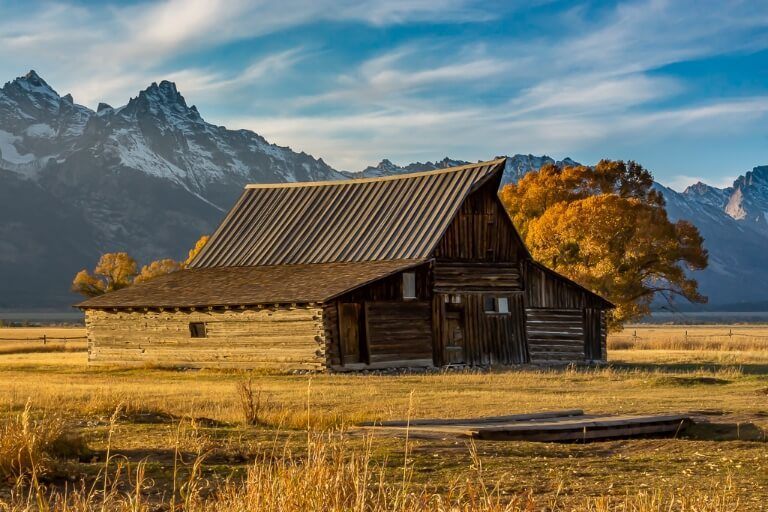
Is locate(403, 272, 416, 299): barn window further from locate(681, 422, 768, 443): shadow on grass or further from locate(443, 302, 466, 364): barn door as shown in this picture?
locate(681, 422, 768, 443): shadow on grass

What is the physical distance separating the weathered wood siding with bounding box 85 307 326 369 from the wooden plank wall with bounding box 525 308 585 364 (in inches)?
396

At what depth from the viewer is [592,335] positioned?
4416cm

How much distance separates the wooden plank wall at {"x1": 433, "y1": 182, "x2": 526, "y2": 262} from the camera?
41.3 meters

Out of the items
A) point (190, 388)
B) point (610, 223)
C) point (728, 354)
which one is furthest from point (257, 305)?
point (728, 354)

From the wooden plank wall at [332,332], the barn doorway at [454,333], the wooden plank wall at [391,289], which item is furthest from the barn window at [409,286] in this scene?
the wooden plank wall at [332,332]

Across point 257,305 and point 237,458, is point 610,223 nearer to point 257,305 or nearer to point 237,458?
point 257,305

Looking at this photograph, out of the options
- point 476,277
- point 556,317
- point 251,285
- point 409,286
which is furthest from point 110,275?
point 556,317

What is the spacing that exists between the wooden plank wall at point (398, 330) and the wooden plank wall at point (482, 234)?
2.74m

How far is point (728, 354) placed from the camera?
47.8 m

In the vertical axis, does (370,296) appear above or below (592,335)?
above

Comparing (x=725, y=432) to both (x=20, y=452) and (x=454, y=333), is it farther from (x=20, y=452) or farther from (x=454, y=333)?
(x=454, y=333)

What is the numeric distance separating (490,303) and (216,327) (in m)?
10.6

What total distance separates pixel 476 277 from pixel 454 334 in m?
2.47

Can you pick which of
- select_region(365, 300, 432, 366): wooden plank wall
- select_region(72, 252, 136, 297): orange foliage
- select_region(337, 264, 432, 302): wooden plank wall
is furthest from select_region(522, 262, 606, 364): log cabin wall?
select_region(72, 252, 136, 297): orange foliage
